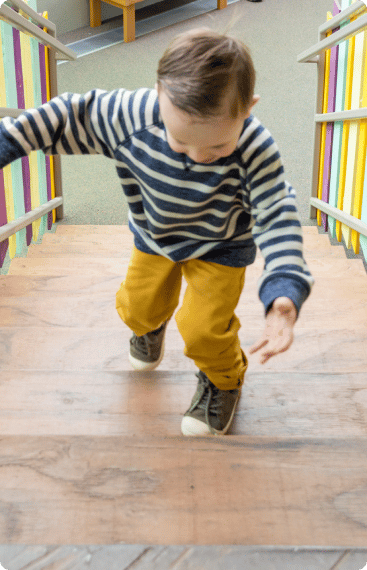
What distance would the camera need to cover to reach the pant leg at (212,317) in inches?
48.5

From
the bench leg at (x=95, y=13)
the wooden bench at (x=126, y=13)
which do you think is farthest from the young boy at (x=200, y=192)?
the bench leg at (x=95, y=13)

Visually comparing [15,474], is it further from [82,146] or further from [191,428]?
[82,146]

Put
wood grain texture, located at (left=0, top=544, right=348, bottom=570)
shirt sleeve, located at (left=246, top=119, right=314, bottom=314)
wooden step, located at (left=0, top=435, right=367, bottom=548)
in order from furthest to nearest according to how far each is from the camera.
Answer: shirt sleeve, located at (left=246, top=119, right=314, bottom=314), wooden step, located at (left=0, top=435, right=367, bottom=548), wood grain texture, located at (left=0, top=544, right=348, bottom=570)

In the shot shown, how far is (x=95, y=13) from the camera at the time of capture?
5809 millimetres

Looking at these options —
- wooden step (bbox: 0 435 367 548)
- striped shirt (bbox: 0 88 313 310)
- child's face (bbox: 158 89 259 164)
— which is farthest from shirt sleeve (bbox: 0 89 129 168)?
wooden step (bbox: 0 435 367 548)

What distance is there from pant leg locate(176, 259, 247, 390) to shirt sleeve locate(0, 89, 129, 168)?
337 mm

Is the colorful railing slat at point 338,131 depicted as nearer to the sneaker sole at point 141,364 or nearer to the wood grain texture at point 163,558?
the sneaker sole at point 141,364

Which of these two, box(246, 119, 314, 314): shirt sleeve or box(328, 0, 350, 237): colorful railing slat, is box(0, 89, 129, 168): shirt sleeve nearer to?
box(246, 119, 314, 314): shirt sleeve

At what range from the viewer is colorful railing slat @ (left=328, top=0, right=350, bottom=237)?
274 cm

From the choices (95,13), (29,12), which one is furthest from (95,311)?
(95,13)

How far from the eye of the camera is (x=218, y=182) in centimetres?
107

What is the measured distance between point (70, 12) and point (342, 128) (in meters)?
3.98

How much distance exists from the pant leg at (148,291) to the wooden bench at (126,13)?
472cm

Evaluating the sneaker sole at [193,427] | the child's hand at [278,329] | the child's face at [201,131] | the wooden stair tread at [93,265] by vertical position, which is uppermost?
the child's face at [201,131]
